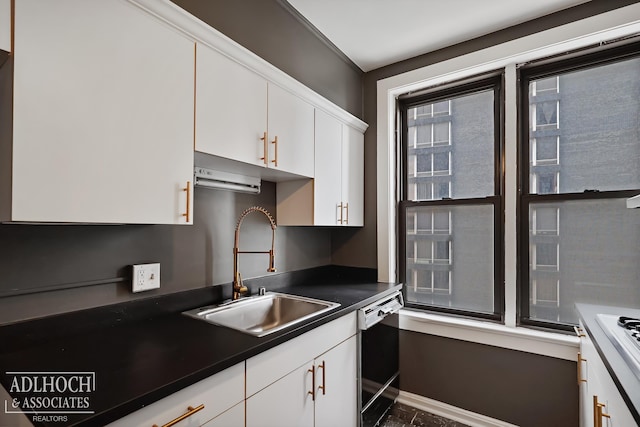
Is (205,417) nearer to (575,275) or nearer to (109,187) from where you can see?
(109,187)

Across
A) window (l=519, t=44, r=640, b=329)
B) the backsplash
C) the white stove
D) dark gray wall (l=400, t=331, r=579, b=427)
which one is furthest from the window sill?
the backsplash

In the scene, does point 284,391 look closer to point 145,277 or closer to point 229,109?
point 145,277

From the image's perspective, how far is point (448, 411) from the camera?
2268 mm

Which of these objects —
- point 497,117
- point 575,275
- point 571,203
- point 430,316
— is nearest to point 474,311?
point 430,316

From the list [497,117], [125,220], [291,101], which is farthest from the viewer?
[497,117]

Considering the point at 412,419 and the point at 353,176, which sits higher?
the point at 353,176

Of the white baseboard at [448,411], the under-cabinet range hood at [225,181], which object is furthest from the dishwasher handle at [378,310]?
the under-cabinet range hood at [225,181]

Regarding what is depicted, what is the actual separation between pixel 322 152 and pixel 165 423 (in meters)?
1.66

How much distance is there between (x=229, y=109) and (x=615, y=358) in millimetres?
1802

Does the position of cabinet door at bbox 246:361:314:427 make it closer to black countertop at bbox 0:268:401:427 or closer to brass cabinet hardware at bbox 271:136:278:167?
black countertop at bbox 0:268:401:427

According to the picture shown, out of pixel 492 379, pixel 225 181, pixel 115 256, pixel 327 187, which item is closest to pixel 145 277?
pixel 115 256

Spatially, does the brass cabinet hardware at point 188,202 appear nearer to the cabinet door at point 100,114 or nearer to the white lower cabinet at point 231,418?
the cabinet door at point 100,114

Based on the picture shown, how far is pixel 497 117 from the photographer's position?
231 cm

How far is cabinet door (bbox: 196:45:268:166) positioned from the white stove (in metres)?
1.66
